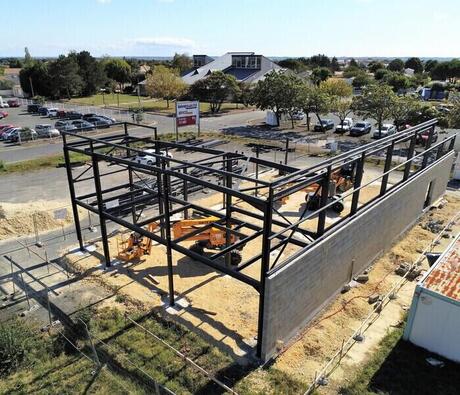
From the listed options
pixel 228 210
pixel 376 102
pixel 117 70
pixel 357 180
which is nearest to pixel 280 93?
pixel 376 102

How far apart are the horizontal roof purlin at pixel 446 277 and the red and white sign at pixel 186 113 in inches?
1378

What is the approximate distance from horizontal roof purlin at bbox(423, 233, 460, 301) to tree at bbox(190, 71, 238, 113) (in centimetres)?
5842

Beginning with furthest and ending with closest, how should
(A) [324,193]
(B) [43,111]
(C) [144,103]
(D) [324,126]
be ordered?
(C) [144,103]
(B) [43,111]
(D) [324,126]
(A) [324,193]

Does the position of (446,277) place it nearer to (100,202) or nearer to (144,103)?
(100,202)

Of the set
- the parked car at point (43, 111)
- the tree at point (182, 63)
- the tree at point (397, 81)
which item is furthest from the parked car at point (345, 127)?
the tree at point (182, 63)

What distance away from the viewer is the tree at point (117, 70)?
4216 inches

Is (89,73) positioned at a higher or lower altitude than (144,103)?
higher

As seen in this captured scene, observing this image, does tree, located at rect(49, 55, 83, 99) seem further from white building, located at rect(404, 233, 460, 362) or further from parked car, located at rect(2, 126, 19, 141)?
white building, located at rect(404, 233, 460, 362)

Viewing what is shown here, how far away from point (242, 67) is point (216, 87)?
24.2m

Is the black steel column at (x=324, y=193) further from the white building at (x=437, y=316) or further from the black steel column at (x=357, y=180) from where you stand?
the white building at (x=437, y=316)

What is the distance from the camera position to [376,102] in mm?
42344

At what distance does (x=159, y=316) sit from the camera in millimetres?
15602

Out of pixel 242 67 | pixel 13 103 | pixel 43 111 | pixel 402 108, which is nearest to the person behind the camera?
pixel 402 108

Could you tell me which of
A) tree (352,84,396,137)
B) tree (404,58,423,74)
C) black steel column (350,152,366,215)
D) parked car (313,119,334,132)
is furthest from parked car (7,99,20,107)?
tree (404,58,423,74)
